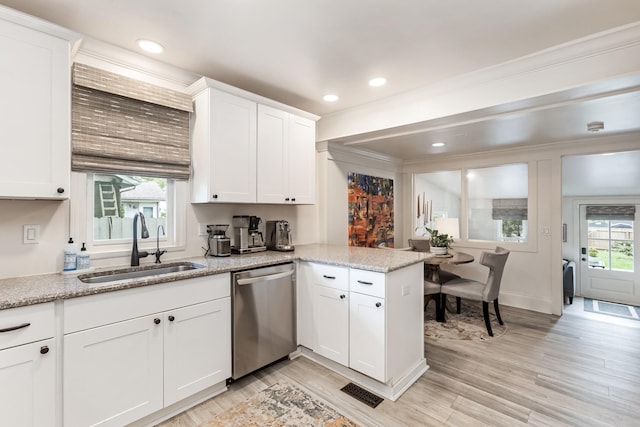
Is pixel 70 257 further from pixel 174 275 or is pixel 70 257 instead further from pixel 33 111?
pixel 33 111

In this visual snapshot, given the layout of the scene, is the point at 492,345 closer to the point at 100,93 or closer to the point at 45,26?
the point at 100,93

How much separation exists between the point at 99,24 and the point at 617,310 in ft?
23.6

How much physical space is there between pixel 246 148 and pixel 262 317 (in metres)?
1.46

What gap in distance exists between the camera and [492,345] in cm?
300

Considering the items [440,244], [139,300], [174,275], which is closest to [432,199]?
[440,244]

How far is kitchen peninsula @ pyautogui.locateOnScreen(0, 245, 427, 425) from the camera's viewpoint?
1.51 metres

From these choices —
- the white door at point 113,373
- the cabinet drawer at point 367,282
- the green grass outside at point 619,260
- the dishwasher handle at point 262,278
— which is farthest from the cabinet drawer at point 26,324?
the green grass outside at point 619,260

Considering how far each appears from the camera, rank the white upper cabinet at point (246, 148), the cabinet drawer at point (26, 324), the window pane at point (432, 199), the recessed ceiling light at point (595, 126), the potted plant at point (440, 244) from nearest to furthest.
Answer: the cabinet drawer at point (26, 324)
the white upper cabinet at point (246, 148)
the recessed ceiling light at point (595, 126)
the potted plant at point (440, 244)
the window pane at point (432, 199)

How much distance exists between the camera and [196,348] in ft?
6.68

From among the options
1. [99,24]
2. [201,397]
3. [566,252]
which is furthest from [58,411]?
[566,252]

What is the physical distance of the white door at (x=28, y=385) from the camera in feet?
4.56

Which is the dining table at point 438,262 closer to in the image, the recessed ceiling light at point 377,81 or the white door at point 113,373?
the recessed ceiling light at point 377,81

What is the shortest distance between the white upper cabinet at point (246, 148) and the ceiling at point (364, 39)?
0.26 m

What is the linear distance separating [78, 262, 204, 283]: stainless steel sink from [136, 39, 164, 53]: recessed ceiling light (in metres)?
1.64
